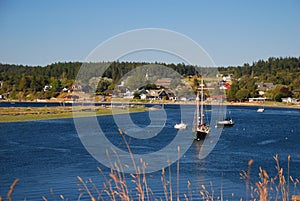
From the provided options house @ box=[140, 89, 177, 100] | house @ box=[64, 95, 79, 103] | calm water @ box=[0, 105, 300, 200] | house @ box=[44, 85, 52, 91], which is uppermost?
house @ box=[44, 85, 52, 91]

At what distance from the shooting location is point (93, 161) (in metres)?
14.4

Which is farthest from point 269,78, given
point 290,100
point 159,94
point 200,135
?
point 200,135

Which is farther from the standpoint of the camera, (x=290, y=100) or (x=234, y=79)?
(x=234, y=79)

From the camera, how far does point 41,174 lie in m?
12.2

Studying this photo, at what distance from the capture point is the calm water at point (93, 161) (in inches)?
415

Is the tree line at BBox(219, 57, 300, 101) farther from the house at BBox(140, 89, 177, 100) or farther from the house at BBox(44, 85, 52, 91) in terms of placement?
the house at BBox(44, 85, 52, 91)

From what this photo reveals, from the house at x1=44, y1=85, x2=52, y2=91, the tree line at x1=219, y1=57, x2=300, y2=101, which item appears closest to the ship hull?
the tree line at x1=219, y1=57, x2=300, y2=101

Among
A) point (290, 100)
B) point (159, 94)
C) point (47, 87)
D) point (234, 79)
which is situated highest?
point (234, 79)

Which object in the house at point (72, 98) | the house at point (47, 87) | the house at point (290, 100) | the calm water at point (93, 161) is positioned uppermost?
the house at point (47, 87)

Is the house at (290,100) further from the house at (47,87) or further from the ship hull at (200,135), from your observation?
the ship hull at (200,135)

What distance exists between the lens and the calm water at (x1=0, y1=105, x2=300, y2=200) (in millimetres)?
10539

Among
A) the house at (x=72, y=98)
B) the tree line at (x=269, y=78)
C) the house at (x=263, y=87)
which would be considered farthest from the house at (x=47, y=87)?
the house at (x=263, y=87)

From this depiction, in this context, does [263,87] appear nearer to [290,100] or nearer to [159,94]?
[290,100]

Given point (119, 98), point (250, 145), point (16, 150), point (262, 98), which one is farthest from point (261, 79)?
point (16, 150)
